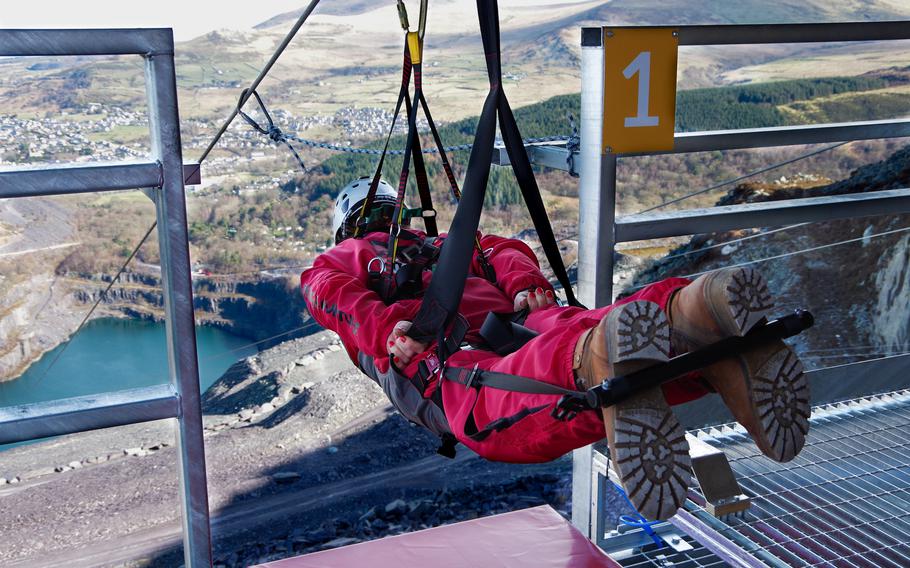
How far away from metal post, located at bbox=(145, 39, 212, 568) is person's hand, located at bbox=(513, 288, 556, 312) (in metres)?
0.97

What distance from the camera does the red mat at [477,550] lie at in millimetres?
2148

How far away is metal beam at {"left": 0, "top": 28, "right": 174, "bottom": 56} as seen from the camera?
4.47 ft

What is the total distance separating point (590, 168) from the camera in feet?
7.34

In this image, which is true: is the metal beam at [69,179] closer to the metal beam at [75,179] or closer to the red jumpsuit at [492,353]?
the metal beam at [75,179]

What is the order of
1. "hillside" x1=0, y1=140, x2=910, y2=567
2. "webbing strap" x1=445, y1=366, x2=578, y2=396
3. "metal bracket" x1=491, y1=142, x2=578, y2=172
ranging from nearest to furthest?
"webbing strap" x1=445, y1=366, x2=578, y2=396 < "metal bracket" x1=491, y1=142, x2=578, y2=172 < "hillside" x1=0, y1=140, x2=910, y2=567

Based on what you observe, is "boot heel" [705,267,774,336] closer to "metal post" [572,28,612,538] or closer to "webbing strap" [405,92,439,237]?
"metal post" [572,28,612,538]

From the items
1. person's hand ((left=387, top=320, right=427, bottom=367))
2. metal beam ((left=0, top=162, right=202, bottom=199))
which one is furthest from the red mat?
metal beam ((left=0, top=162, right=202, bottom=199))

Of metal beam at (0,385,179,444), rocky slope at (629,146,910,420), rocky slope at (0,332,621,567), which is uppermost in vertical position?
metal beam at (0,385,179,444)

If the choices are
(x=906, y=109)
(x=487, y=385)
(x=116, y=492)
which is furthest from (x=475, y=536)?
(x=906, y=109)

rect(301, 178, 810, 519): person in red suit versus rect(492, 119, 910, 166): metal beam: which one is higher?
rect(492, 119, 910, 166): metal beam

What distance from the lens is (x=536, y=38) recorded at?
931cm

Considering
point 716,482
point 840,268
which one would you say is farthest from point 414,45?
point 840,268

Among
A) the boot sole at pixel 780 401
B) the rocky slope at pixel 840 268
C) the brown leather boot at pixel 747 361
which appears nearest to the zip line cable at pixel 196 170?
the brown leather boot at pixel 747 361

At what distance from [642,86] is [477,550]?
125 centimetres
